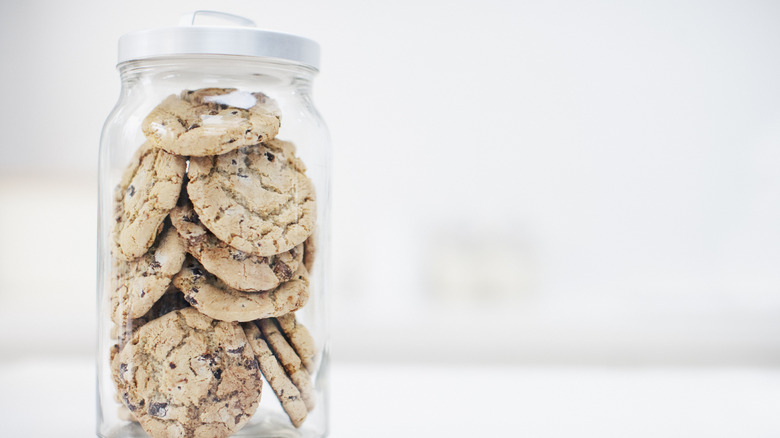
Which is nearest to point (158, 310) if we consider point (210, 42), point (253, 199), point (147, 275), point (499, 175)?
point (147, 275)

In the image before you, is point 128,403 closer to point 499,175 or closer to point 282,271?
point 282,271

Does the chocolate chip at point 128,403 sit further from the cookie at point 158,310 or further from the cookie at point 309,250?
the cookie at point 309,250

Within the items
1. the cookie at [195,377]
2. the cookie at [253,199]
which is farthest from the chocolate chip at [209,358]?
the cookie at [253,199]

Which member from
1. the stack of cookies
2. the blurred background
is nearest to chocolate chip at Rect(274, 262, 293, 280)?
the stack of cookies

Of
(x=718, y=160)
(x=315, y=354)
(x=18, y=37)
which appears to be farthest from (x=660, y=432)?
(x=18, y=37)

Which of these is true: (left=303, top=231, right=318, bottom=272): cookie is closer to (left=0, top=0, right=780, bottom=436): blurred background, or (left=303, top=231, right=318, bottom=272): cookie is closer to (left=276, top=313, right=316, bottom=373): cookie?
(left=276, top=313, right=316, bottom=373): cookie

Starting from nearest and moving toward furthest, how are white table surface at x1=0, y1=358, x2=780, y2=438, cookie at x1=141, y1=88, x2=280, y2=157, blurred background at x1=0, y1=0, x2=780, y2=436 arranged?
1. cookie at x1=141, y1=88, x2=280, y2=157
2. white table surface at x1=0, y1=358, x2=780, y2=438
3. blurred background at x1=0, y1=0, x2=780, y2=436

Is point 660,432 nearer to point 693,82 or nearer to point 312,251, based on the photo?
point 312,251

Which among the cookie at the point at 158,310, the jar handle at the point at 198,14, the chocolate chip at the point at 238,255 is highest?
the jar handle at the point at 198,14
